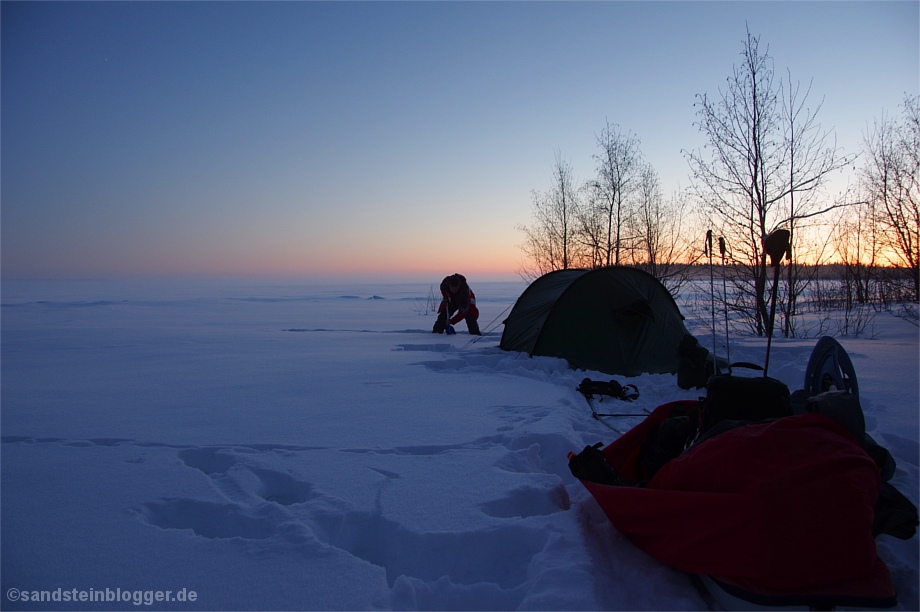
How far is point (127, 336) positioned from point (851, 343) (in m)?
13.5

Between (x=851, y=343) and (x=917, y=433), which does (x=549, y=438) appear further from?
(x=851, y=343)

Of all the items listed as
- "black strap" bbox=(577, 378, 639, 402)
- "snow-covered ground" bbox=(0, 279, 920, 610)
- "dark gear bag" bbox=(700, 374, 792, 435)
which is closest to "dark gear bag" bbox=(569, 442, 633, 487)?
"snow-covered ground" bbox=(0, 279, 920, 610)

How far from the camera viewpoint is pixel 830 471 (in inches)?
65.4

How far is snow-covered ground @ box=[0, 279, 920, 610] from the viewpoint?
1827 millimetres

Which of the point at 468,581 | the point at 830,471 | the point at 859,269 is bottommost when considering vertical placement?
the point at 468,581

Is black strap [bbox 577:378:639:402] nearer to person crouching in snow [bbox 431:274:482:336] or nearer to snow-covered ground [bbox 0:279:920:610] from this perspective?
snow-covered ground [bbox 0:279:920:610]

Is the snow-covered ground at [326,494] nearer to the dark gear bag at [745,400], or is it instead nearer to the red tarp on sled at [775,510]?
the red tarp on sled at [775,510]

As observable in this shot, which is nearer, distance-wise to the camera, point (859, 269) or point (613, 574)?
point (613, 574)

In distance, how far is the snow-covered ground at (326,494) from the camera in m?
1.83

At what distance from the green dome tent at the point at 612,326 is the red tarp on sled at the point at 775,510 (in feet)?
14.5

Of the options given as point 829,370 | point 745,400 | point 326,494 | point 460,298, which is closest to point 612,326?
point 829,370

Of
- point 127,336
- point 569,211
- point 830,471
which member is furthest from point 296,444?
point 569,211

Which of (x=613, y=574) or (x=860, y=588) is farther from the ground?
(x=860, y=588)

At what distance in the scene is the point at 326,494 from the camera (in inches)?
100
